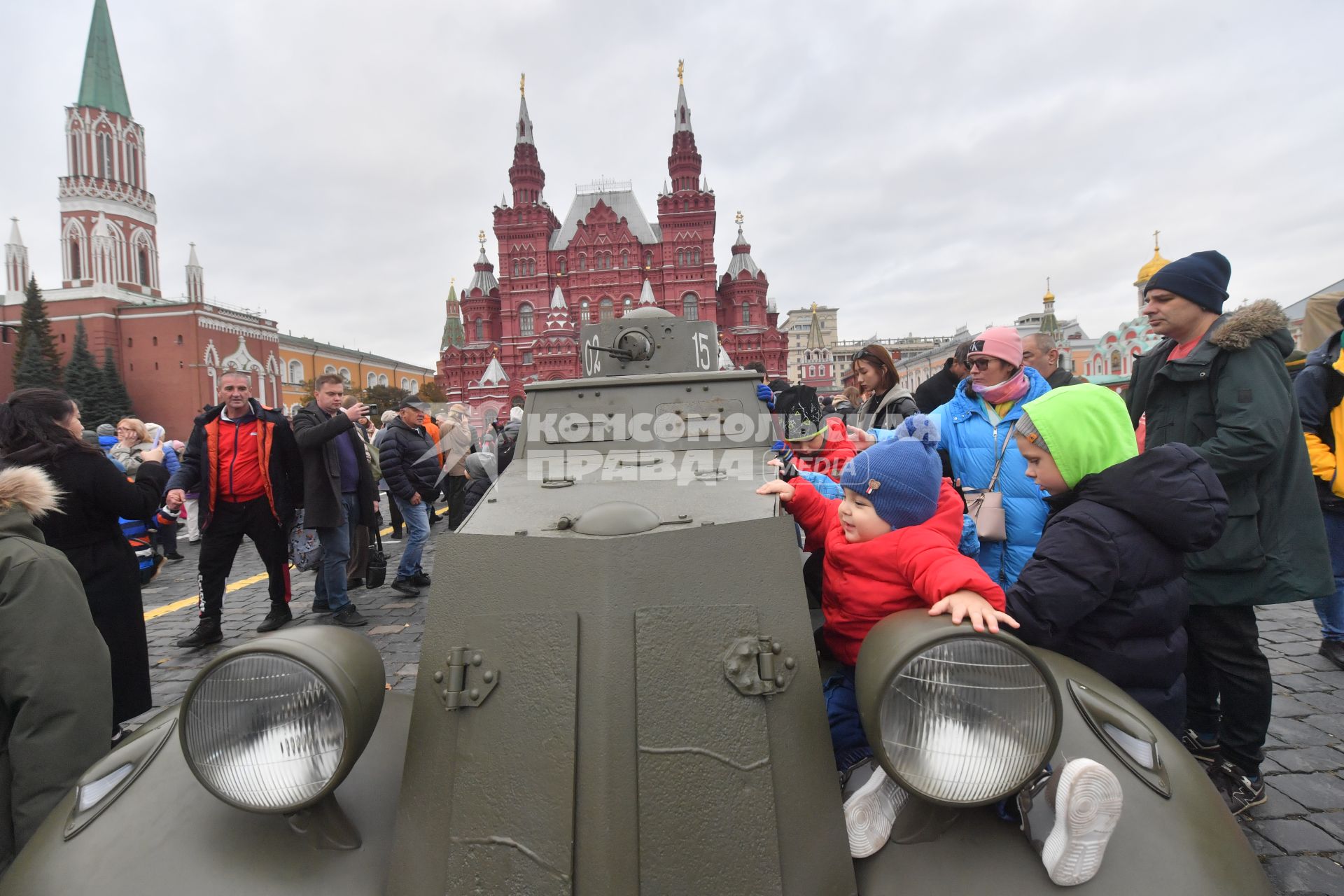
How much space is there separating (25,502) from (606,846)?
2.46m

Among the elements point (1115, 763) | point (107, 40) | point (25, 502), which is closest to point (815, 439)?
point (1115, 763)

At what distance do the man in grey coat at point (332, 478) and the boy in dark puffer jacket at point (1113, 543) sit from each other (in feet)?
17.0

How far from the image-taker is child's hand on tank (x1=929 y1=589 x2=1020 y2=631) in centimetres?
154

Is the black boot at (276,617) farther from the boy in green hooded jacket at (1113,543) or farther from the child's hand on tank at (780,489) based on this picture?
the boy in green hooded jacket at (1113,543)

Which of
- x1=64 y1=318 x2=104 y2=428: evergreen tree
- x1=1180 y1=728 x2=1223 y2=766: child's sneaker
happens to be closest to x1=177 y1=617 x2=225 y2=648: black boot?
x1=1180 y1=728 x2=1223 y2=766: child's sneaker

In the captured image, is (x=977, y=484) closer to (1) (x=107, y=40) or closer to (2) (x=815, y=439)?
(2) (x=815, y=439)

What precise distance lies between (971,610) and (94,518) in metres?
3.94

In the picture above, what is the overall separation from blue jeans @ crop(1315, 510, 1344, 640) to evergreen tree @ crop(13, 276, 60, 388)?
58.5 meters

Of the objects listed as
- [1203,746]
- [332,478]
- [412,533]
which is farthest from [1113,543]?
[412,533]

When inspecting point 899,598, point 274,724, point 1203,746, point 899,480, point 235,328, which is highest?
point 235,328

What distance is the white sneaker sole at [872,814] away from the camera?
152 cm

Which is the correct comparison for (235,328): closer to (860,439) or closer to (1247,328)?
(860,439)

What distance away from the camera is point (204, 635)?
536 cm

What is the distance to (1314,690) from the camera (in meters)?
3.98
